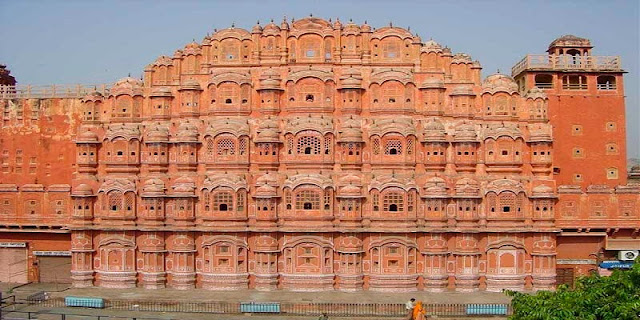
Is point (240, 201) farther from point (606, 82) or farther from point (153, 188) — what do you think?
point (606, 82)

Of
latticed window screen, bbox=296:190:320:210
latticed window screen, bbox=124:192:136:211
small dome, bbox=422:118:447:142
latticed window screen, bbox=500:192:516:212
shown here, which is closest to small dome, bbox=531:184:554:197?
latticed window screen, bbox=500:192:516:212

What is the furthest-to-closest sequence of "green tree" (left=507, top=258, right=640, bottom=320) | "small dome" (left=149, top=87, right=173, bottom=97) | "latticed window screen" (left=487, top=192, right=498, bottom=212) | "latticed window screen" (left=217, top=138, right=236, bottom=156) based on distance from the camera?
"small dome" (left=149, top=87, right=173, bottom=97) → "latticed window screen" (left=217, top=138, right=236, bottom=156) → "latticed window screen" (left=487, top=192, right=498, bottom=212) → "green tree" (left=507, top=258, right=640, bottom=320)

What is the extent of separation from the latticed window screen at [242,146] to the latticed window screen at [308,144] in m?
3.74

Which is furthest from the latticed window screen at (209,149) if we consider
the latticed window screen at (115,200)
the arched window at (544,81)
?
the arched window at (544,81)

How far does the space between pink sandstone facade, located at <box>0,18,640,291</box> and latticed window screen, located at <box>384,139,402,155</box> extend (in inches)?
2.7

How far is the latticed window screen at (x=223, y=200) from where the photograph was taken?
42.2 metres

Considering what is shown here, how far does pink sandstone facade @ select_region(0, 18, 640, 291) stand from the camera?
41688 millimetres

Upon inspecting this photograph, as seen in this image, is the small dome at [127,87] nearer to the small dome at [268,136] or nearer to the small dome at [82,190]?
the small dome at [82,190]

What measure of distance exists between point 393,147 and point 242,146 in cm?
1046

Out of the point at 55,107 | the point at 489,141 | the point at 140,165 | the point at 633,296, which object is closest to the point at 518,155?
the point at 489,141

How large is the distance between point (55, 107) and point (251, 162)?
17.7 meters

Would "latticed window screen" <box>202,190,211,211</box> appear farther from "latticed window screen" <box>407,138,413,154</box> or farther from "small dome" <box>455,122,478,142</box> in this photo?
"small dome" <box>455,122,478,142</box>

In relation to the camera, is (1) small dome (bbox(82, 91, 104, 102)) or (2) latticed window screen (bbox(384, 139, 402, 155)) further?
(1) small dome (bbox(82, 91, 104, 102))

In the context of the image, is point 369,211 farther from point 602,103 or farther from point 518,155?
point 602,103
